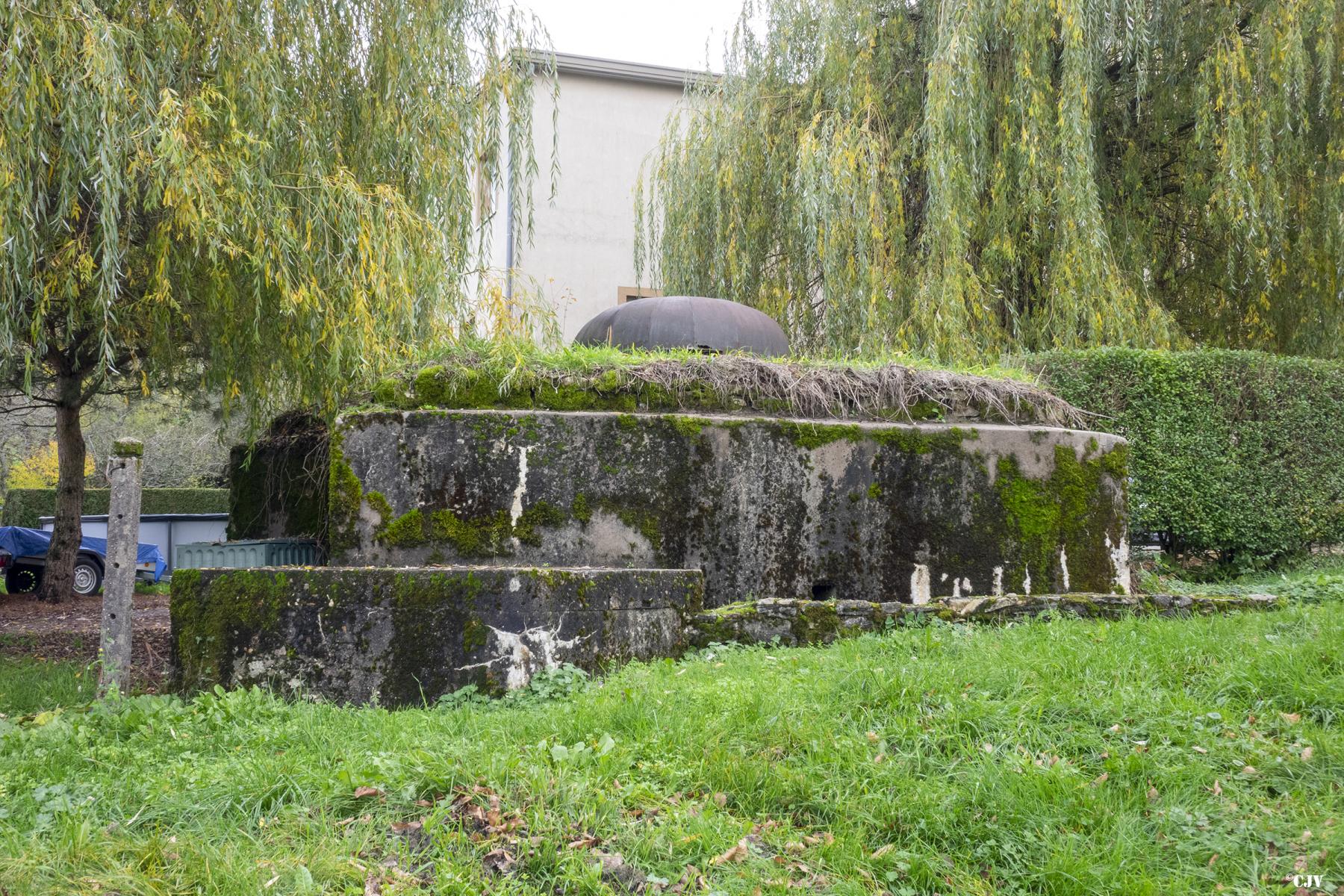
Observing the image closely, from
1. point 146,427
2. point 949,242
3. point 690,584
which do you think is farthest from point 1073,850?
point 146,427

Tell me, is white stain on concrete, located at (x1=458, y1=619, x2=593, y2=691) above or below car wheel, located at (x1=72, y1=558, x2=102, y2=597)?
above

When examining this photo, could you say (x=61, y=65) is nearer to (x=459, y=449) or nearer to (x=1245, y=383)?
(x=459, y=449)

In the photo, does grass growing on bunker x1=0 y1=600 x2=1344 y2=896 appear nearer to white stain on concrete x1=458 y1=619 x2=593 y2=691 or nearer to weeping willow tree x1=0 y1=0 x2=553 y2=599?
white stain on concrete x1=458 y1=619 x2=593 y2=691

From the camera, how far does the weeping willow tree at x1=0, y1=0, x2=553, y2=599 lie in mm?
5492

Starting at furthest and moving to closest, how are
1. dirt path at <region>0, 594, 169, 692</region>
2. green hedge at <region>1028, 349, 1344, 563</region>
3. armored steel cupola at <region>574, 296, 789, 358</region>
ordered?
green hedge at <region>1028, 349, 1344, 563</region> < armored steel cupola at <region>574, 296, 789, 358</region> < dirt path at <region>0, 594, 169, 692</region>

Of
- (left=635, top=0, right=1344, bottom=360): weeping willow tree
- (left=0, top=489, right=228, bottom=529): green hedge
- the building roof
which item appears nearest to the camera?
(left=635, top=0, right=1344, bottom=360): weeping willow tree

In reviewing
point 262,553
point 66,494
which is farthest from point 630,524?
point 66,494

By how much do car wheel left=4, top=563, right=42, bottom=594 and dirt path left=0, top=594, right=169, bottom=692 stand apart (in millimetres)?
923

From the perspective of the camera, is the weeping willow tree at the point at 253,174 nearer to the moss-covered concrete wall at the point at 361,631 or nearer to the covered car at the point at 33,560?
the moss-covered concrete wall at the point at 361,631

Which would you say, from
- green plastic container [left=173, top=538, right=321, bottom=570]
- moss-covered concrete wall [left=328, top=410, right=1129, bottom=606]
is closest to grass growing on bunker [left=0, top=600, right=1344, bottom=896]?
moss-covered concrete wall [left=328, top=410, right=1129, bottom=606]

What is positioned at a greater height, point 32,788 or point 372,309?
point 372,309

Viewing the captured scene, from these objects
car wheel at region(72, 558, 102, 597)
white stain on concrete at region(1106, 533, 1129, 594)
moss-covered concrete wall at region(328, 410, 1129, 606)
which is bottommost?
car wheel at region(72, 558, 102, 597)

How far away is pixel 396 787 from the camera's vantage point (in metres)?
3.34

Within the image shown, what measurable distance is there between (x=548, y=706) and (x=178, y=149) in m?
3.95
